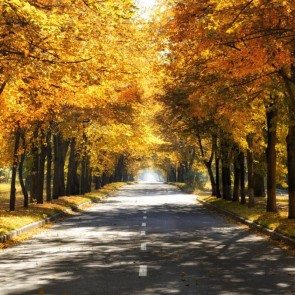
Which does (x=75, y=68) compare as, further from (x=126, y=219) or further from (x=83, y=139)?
(x=83, y=139)

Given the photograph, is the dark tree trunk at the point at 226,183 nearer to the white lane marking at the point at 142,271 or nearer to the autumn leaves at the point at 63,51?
the autumn leaves at the point at 63,51

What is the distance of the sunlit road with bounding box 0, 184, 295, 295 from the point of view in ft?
27.1

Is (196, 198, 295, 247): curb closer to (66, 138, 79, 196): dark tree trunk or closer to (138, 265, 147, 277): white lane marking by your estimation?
(138, 265, 147, 277): white lane marking

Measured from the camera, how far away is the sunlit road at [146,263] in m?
8.26

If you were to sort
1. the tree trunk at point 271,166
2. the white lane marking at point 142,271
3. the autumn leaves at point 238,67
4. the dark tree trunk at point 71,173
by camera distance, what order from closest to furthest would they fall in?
1. the white lane marking at point 142,271
2. the autumn leaves at point 238,67
3. the tree trunk at point 271,166
4. the dark tree trunk at point 71,173

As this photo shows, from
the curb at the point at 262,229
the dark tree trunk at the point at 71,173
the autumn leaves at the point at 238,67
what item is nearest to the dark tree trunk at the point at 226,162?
the autumn leaves at the point at 238,67

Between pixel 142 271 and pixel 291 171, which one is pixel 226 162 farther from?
pixel 142 271

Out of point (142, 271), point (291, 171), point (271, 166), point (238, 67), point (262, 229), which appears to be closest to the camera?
point (142, 271)

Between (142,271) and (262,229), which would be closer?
(142,271)

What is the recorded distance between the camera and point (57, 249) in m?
12.9

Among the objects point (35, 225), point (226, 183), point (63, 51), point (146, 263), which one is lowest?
point (146, 263)

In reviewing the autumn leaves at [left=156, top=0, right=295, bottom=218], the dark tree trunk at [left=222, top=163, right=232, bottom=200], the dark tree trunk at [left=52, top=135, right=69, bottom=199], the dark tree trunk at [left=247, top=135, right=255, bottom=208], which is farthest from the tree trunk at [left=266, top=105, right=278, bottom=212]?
the dark tree trunk at [left=52, top=135, right=69, bottom=199]

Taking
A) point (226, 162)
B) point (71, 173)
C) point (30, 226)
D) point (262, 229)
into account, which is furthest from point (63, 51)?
point (71, 173)

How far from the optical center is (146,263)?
10688 millimetres
